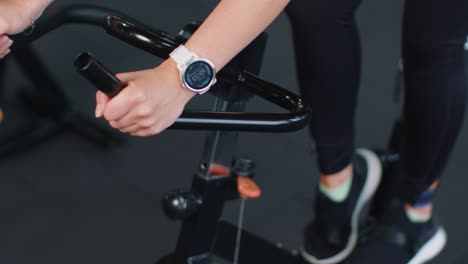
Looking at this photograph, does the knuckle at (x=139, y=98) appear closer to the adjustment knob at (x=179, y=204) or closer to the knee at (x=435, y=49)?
the adjustment knob at (x=179, y=204)

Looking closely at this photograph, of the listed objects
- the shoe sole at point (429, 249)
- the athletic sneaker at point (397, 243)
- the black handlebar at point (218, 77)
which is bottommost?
the shoe sole at point (429, 249)

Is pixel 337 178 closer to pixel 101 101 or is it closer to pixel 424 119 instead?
pixel 424 119

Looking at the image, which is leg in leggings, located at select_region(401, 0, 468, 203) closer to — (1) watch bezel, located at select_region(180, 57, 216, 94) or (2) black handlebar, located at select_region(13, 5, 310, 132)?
(2) black handlebar, located at select_region(13, 5, 310, 132)

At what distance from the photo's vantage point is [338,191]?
57.0 inches

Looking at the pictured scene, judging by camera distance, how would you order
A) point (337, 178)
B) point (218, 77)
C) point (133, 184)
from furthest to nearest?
1. point (133, 184)
2. point (337, 178)
3. point (218, 77)

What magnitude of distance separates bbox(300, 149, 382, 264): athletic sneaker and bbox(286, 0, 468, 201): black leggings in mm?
102

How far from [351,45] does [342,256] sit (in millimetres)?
504

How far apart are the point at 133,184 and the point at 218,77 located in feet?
3.37

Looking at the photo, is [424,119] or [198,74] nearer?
[198,74]

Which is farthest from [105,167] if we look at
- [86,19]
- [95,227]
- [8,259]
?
[86,19]

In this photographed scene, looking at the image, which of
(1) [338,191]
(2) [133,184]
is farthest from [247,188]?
(2) [133,184]

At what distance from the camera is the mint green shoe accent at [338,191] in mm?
1447

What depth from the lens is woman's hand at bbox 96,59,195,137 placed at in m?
0.85

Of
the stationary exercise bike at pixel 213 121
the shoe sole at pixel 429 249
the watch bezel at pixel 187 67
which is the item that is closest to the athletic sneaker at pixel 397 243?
the shoe sole at pixel 429 249
